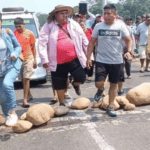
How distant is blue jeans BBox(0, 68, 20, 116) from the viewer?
454 centimetres

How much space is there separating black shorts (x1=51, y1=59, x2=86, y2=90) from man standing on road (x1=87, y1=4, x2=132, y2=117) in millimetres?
232

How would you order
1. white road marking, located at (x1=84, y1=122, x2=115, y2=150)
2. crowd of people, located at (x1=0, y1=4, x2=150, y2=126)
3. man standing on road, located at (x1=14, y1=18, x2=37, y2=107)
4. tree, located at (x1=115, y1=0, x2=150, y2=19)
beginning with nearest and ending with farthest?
white road marking, located at (x1=84, y1=122, x2=115, y2=150)
crowd of people, located at (x1=0, y1=4, x2=150, y2=126)
man standing on road, located at (x1=14, y1=18, x2=37, y2=107)
tree, located at (x1=115, y1=0, x2=150, y2=19)

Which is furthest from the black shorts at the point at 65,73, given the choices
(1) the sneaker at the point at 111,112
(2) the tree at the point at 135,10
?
(2) the tree at the point at 135,10

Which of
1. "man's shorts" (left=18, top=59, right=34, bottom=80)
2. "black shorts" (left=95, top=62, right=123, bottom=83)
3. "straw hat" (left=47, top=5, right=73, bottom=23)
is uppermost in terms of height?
"straw hat" (left=47, top=5, right=73, bottom=23)

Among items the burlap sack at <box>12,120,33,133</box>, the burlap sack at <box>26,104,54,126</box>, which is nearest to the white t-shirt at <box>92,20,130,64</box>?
the burlap sack at <box>26,104,54,126</box>

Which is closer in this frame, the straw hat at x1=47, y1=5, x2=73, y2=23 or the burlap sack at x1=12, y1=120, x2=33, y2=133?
the burlap sack at x1=12, y1=120, x2=33, y2=133

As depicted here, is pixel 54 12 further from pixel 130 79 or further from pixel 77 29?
pixel 130 79

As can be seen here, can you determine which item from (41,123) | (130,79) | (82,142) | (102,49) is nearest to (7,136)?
(41,123)

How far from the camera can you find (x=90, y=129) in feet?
15.0

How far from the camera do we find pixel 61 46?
5242 mm

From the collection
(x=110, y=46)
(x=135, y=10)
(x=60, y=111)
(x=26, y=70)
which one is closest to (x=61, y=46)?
(x=110, y=46)

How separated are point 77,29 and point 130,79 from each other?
4.51m

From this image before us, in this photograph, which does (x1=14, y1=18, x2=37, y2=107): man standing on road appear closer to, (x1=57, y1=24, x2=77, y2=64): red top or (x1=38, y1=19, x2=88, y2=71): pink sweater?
(x1=38, y1=19, x2=88, y2=71): pink sweater

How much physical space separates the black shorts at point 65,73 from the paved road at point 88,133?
1.84 ft
